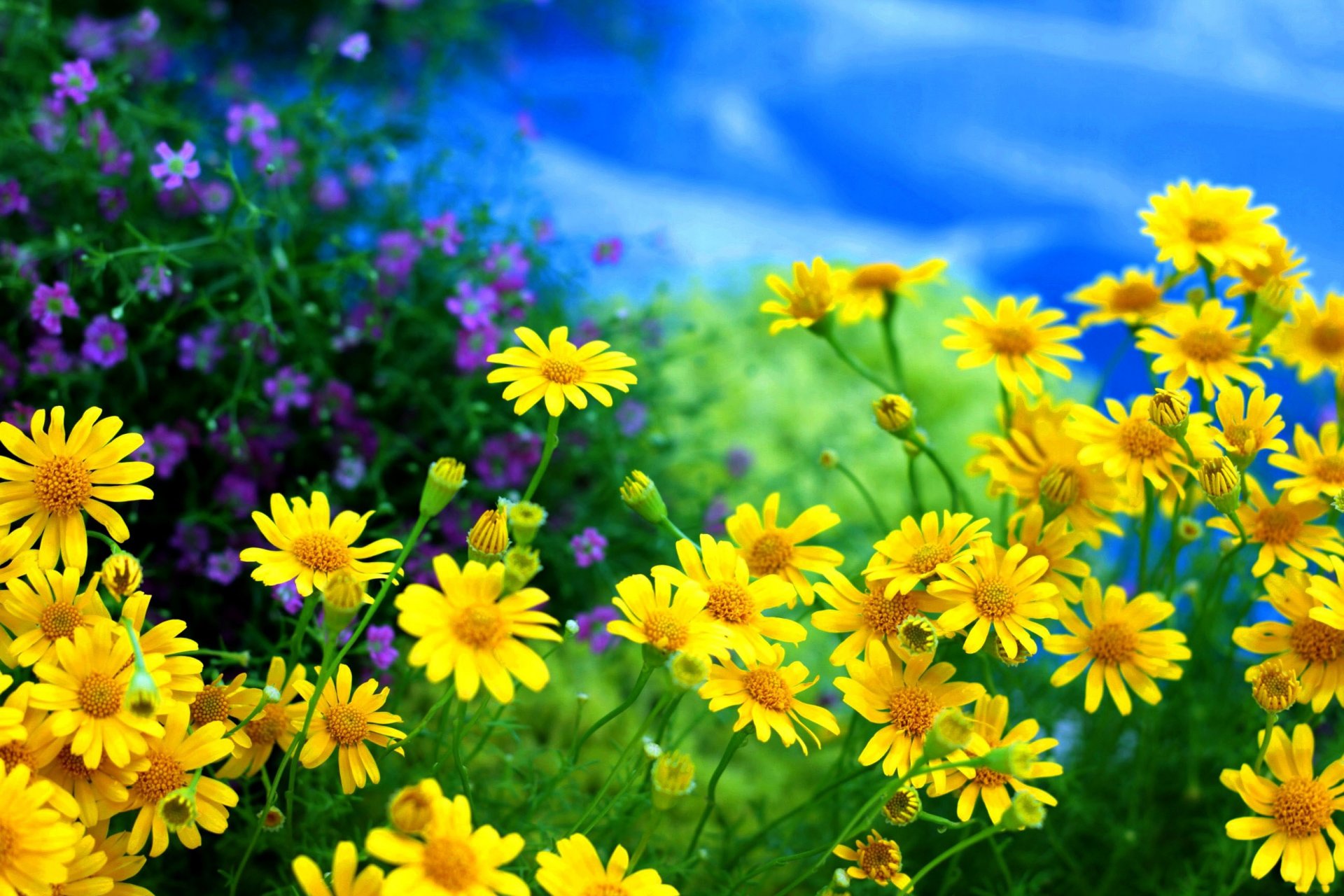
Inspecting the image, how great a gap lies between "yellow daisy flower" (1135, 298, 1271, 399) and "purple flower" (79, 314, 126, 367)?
28.7 inches

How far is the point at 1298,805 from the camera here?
56 cm

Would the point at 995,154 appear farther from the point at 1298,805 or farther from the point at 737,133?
the point at 1298,805

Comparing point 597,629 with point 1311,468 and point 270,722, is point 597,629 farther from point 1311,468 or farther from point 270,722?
point 1311,468

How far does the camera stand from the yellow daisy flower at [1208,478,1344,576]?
2.02 ft

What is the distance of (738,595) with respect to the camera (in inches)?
21.8

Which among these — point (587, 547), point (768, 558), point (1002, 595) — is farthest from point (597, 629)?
point (1002, 595)

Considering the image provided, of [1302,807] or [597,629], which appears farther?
[597,629]

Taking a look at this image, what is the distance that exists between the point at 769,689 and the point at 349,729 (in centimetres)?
20

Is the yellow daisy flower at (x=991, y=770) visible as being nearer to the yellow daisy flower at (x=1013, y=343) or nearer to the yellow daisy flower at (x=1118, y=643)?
the yellow daisy flower at (x=1118, y=643)

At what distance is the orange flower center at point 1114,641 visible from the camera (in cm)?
62

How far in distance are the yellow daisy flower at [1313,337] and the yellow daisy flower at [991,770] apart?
0.31 meters

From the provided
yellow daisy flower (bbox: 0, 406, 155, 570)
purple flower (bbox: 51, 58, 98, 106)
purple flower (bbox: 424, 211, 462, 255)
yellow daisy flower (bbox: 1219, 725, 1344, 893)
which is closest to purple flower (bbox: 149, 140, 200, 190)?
purple flower (bbox: 51, 58, 98, 106)

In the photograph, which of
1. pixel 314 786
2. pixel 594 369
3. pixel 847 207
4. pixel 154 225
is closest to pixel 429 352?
pixel 154 225

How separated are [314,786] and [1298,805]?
1.91 feet
